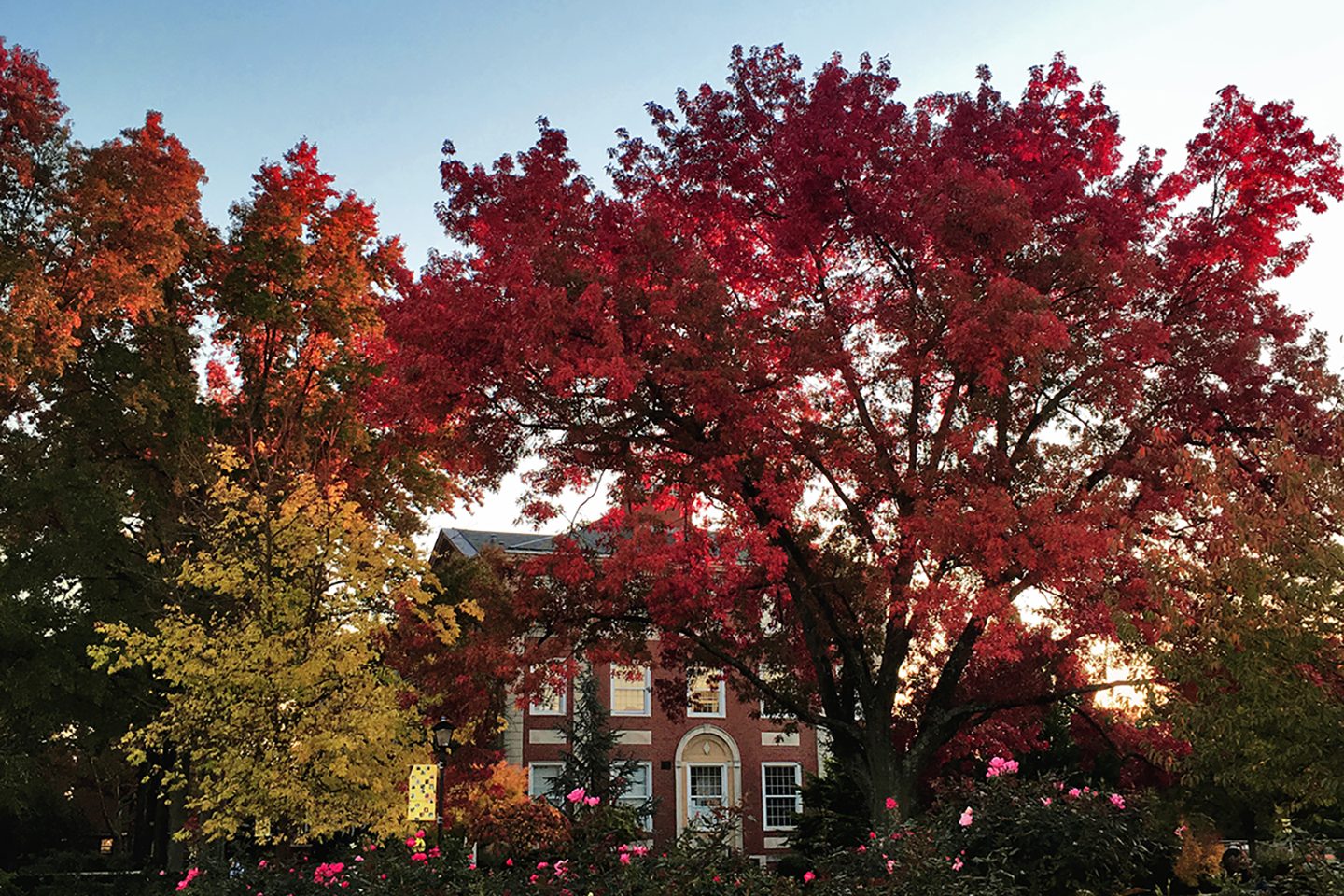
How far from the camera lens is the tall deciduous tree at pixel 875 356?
14531mm

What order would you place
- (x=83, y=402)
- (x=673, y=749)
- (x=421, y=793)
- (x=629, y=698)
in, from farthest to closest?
(x=629, y=698)
(x=673, y=749)
(x=83, y=402)
(x=421, y=793)

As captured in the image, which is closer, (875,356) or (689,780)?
(875,356)

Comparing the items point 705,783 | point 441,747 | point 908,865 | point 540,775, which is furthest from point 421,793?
point 705,783

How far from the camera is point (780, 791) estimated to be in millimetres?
39594

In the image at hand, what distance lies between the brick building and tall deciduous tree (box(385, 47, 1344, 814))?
2023 cm

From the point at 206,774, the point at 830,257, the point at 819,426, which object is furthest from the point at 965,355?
the point at 206,774

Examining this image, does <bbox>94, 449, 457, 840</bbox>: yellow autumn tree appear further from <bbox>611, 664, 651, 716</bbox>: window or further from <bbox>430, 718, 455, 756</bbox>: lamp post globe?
<bbox>611, 664, 651, 716</bbox>: window

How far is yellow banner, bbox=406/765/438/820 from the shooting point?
17.6 meters

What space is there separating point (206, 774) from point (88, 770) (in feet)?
89.4

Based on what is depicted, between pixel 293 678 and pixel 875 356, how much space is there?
9.85 metres

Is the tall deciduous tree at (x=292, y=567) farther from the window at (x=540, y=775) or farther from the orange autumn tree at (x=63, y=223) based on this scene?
the window at (x=540, y=775)

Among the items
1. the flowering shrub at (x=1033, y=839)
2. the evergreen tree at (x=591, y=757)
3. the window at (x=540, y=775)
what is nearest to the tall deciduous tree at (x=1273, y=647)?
the flowering shrub at (x=1033, y=839)

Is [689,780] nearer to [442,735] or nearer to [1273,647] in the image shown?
[442,735]

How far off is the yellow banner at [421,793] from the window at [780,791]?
23.0 meters
